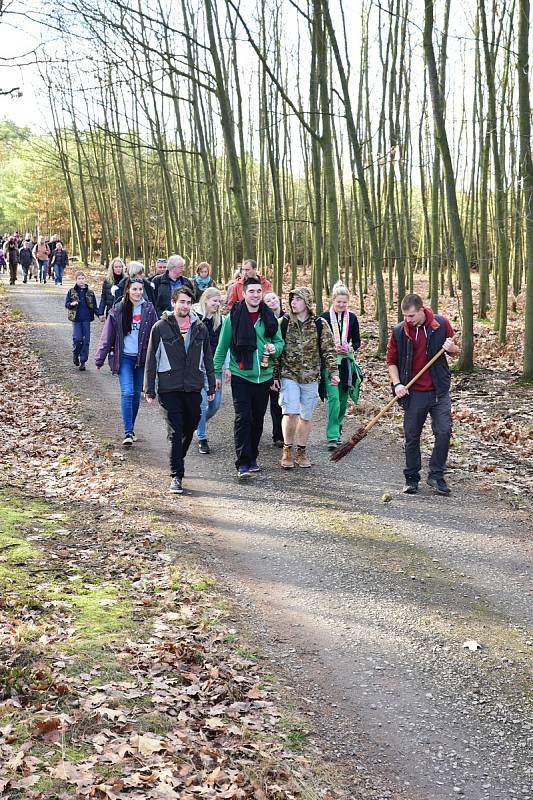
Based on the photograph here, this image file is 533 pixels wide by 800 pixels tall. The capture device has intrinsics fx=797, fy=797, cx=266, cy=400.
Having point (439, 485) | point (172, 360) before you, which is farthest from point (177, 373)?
point (439, 485)

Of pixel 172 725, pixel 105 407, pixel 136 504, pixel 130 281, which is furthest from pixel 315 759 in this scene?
pixel 105 407

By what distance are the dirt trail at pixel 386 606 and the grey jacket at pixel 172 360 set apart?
1.16 metres

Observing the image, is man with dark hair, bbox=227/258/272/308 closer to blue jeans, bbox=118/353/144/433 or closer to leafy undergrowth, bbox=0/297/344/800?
blue jeans, bbox=118/353/144/433

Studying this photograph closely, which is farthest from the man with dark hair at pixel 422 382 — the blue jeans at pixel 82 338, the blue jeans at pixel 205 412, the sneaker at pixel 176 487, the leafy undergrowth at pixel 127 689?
the blue jeans at pixel 82 338

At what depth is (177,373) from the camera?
8.62m

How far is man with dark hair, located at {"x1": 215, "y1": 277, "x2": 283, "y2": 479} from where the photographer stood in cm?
911

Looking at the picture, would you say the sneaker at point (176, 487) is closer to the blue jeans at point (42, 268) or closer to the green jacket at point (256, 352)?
the green jacket at point (256, 352)

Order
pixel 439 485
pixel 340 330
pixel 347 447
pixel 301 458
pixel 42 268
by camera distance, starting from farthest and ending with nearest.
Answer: pixel 42 268 < pixel 340 330 < pixel 301 458 < pixel 347 447 < pixel 439 485

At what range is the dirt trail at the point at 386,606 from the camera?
167 inches

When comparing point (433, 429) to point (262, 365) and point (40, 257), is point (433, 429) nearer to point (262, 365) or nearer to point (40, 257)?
point (262, 365)

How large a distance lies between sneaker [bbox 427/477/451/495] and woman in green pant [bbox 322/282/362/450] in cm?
191

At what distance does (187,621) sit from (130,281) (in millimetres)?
5592

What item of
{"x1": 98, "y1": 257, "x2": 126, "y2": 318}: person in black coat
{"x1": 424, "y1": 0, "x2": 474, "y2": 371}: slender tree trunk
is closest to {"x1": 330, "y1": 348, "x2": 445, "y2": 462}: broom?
{"x1": 98, "y1": 257, "x2": 126, "y2": 318}: person in black coat

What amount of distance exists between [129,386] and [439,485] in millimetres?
4273
